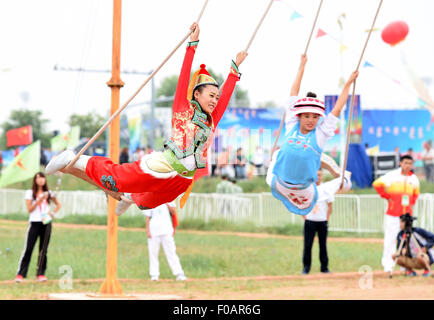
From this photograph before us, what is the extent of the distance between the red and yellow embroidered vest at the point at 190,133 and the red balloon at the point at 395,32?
17.9 feet

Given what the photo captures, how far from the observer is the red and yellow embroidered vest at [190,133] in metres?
6.28

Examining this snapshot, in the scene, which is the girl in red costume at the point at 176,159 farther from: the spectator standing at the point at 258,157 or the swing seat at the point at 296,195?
the spectator standing at the point at 258,157

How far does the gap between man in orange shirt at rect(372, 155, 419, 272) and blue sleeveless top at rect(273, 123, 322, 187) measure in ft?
18.7

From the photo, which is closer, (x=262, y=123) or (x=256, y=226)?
(x=256, y=226)

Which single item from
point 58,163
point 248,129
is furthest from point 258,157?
point 58,163

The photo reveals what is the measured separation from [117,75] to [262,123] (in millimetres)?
21735

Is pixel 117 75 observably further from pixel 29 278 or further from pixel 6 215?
pixel 6 215

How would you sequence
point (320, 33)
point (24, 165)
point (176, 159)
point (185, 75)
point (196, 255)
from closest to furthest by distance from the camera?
point (185, 75)
point (176, 159)
point (320, 33)
point (24, 165)
point (196, 255)

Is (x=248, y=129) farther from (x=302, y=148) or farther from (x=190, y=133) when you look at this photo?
(x=190, y=133)

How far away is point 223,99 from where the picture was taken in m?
6.62

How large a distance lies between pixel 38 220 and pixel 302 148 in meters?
5.86

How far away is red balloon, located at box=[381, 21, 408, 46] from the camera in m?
11.0

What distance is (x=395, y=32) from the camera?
11.0 m
